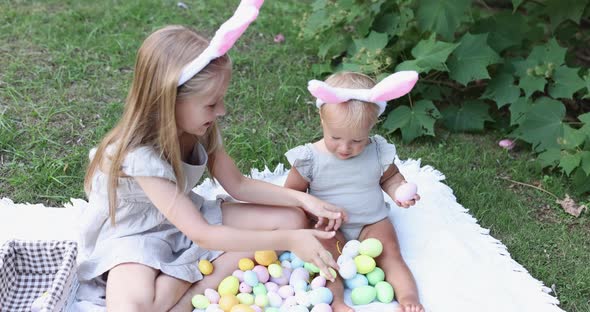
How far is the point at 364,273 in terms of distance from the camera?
2.05 m

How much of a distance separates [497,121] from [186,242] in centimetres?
166

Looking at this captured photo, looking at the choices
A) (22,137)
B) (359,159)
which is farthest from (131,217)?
(22,137)

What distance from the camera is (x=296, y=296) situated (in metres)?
1.97

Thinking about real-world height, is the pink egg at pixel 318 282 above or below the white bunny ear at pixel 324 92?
below

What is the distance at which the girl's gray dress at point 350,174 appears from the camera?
2139 millimetres

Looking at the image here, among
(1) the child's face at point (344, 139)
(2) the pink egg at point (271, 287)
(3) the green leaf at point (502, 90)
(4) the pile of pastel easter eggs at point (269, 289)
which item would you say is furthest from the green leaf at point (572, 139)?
(2) the pink egg at point (271, 287)

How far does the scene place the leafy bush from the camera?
2787mm

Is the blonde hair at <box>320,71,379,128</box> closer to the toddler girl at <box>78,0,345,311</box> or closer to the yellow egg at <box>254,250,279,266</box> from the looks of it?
the toddler girl at <box>78,0,345,311</box>

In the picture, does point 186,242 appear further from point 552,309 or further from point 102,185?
point 552,309

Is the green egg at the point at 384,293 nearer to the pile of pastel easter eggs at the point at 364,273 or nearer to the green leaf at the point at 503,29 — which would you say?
the pile of pastel easter eggs at the point at 364,273

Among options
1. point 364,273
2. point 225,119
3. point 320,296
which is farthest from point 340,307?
point 225,119

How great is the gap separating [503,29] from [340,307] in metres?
1.71

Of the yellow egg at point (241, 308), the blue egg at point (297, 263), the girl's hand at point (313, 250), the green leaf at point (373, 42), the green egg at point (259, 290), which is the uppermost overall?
the girl's hand at point (313, 250)

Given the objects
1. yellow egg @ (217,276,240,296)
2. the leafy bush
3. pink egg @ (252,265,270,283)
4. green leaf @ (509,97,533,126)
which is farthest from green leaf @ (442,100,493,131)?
yellow egg @ (217,276,240,296)
